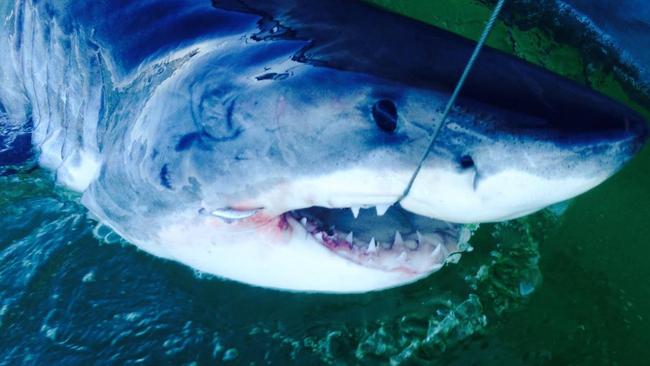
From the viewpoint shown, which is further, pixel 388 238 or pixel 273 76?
pixel 388 238

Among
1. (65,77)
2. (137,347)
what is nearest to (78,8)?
(65,77)

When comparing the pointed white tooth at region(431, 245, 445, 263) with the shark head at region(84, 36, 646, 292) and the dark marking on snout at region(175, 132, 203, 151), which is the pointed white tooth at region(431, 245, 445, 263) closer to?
the shark head at region(84, 36, 646, 292)

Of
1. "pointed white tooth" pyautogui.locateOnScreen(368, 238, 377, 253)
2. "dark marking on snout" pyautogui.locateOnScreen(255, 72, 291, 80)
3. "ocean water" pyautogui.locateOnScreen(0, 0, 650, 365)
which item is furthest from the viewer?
"ocean water" pyautogui.locateOnScreen(0, 0, 650, 365)

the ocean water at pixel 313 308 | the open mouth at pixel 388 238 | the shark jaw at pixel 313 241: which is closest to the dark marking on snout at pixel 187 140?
the shark jaw at pixel 313 241

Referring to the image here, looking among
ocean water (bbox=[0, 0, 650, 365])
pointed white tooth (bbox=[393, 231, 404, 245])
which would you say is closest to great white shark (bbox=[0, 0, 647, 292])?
pointed white tooth (bbox=[393, 231, 404, 245])

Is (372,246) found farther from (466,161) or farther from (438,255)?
(466,161)

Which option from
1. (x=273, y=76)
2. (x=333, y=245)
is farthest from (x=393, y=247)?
(x=273, y=76)

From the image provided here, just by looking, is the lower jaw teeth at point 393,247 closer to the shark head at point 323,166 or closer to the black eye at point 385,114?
the shark head at point 323,166
